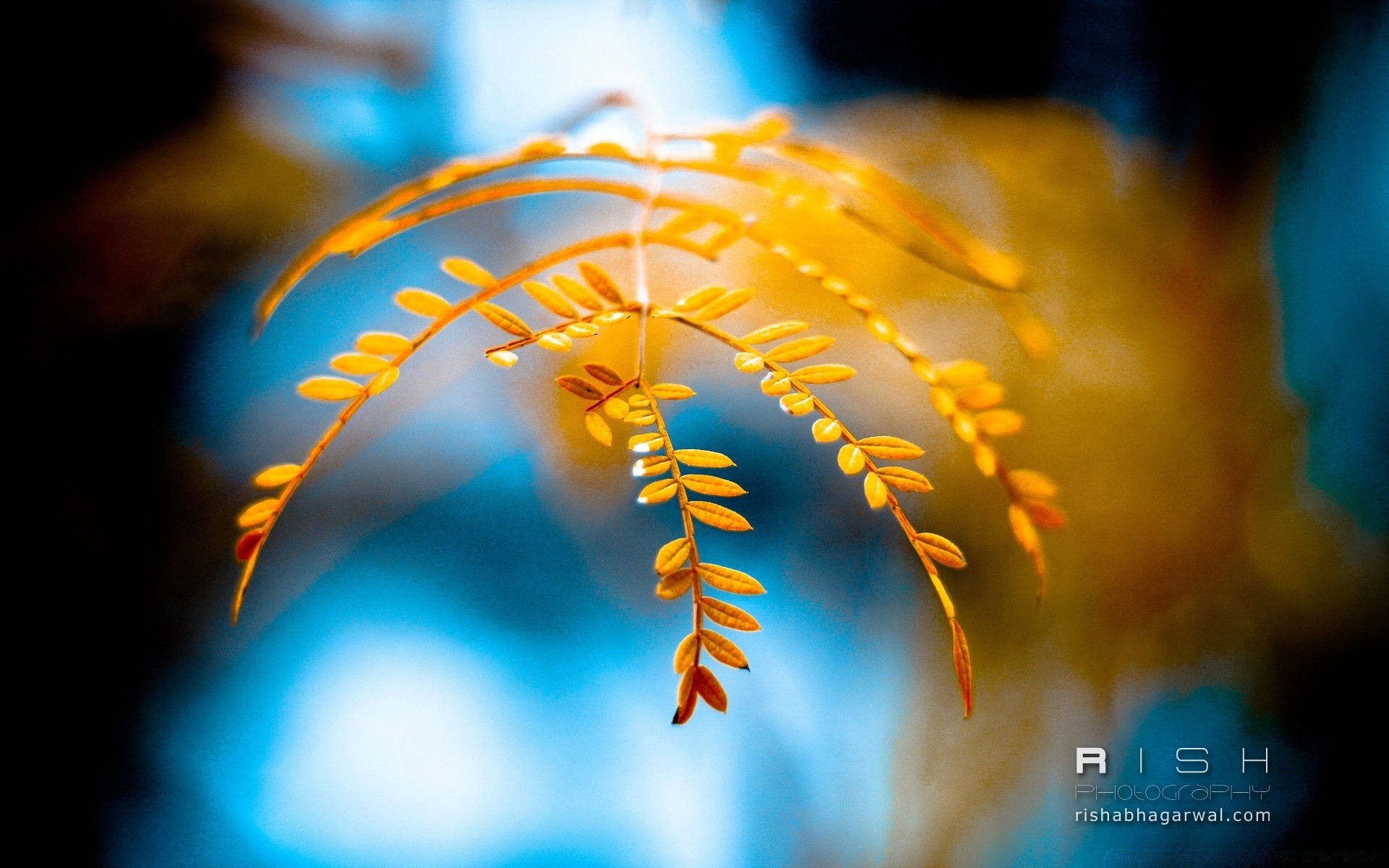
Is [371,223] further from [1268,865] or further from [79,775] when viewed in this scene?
[1268,865]

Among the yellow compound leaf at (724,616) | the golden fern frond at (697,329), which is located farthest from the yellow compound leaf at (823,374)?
the yellow compound leaf at (724,616)

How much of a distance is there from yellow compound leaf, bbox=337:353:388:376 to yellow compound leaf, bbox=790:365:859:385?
0.18 m

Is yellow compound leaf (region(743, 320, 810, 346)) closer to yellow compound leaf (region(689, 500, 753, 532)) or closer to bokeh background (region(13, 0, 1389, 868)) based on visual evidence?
yellow compound leaf (region(689, 500, 753, 532))

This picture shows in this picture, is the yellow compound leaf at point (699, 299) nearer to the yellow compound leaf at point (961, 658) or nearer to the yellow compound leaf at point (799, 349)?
the yellow compound leaf at point (799, 349)

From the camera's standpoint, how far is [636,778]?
57 cm

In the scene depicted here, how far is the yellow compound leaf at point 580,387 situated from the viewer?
251 mm

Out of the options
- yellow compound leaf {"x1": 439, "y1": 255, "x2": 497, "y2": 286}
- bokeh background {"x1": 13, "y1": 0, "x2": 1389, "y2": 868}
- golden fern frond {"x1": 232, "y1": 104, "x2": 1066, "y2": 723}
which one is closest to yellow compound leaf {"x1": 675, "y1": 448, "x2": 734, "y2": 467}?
golden fern frond {"x1": 232, "y1": 104, "x2": 1066, "y2": 723}

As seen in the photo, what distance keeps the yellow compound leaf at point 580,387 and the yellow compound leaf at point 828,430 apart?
94 millimetres

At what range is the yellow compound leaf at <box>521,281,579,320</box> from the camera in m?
0.28

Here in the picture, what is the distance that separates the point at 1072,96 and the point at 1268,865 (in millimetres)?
725

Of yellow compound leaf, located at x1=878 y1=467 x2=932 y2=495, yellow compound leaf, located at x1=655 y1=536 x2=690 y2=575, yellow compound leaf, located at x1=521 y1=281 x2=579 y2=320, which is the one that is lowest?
yellow compound leaf, located at x1=655 y1=536 x2=690 y2=575

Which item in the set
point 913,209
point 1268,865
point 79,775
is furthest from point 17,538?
point 1268,865

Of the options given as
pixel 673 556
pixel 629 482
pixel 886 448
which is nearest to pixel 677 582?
pixel 673 556

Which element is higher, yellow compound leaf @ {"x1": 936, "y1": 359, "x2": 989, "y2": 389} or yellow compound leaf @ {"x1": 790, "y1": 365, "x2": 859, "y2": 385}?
yellow compound leaf @ {"x1": 936, "y1": 359, "x2": 989, "y2": 389}
